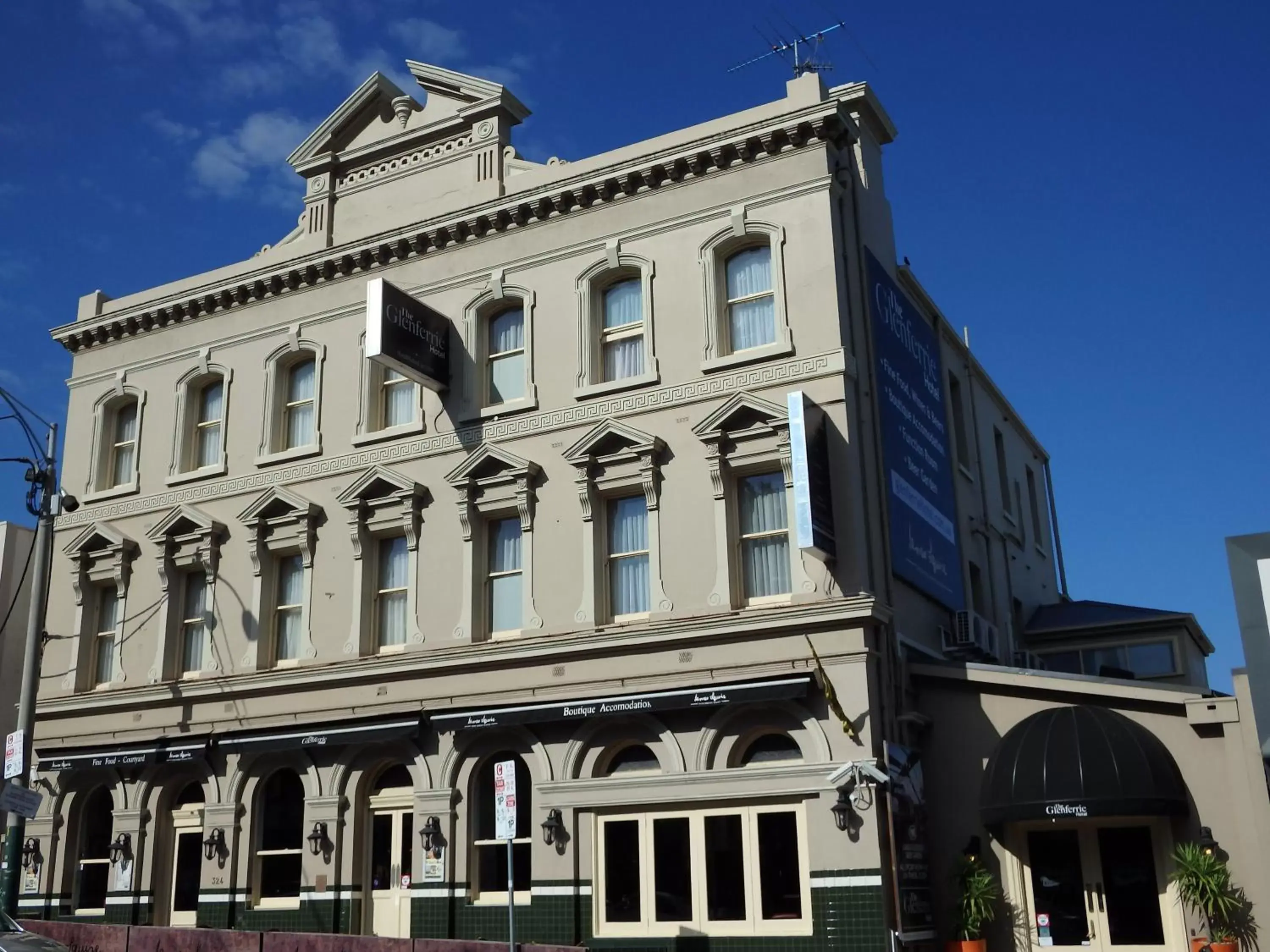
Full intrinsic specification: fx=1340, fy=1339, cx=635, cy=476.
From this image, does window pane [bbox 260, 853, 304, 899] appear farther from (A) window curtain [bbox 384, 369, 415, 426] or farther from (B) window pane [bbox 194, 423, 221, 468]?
(B) window pane [bbox 194, 423, 221, 468]

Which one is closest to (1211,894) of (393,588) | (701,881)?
(701,881)

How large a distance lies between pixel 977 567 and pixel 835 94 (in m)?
10.0

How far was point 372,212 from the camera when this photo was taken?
27297 mm

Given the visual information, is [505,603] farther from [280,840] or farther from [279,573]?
[280,840]

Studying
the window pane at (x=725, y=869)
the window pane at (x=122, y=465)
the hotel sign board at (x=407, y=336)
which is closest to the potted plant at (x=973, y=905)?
the window pane at (x=725, y=869)

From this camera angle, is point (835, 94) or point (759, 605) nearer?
point (759, 605)

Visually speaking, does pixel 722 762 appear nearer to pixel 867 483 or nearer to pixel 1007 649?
pixel 867 483

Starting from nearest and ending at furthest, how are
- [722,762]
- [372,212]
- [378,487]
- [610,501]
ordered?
1. [722,762]
2. [610,501]
3. [378,487]
4. [372,212]

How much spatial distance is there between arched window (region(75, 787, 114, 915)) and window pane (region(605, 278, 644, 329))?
1378 centimetres

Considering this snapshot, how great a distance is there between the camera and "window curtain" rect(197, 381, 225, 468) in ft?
91.9

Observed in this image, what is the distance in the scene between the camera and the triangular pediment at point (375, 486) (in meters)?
24.7

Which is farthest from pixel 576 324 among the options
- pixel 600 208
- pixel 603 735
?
pixel 603 735

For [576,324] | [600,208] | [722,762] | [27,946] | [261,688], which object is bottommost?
[27,946]

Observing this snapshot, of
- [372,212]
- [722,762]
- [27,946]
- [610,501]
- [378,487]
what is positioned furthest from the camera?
[372,212]
